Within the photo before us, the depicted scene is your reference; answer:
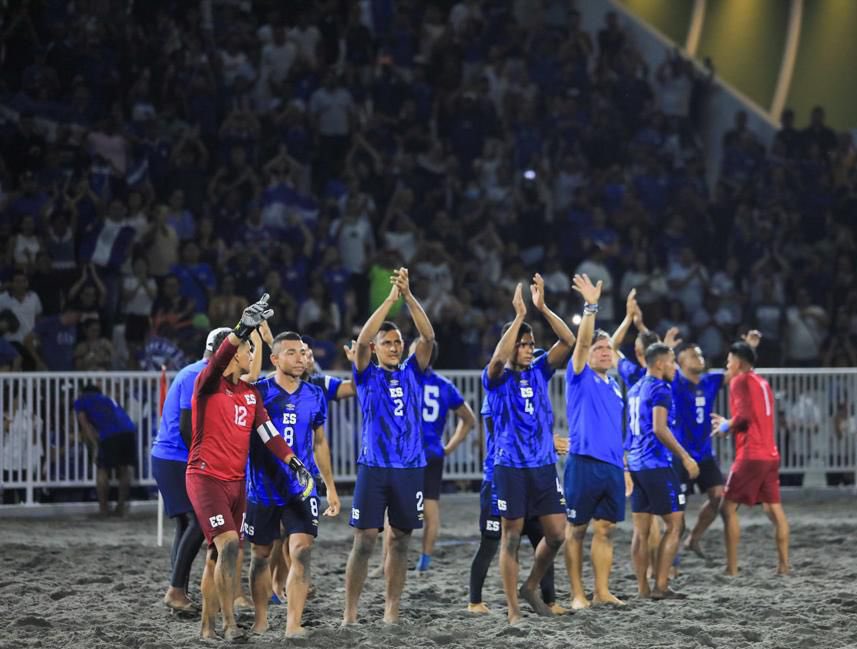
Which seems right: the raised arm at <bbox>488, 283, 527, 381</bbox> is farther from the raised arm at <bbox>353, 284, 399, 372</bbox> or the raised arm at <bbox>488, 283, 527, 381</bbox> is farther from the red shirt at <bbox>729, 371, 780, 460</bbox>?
the red shirt at <bbox>729, 371, 780, 460</bbox>

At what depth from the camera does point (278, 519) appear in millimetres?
9844

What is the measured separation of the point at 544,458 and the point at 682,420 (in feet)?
10.2

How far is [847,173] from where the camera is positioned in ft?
79.2

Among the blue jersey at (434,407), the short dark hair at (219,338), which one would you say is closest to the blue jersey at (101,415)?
the blue jersey at (434,407)

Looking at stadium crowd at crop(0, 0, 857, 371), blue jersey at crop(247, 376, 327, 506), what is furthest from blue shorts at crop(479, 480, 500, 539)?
stadium crowd at crop(0, 0, 857, 371)

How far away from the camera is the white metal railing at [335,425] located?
54.7ft

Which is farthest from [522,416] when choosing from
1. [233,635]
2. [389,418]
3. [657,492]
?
[233,635]

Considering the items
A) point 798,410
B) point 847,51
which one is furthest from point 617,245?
point 847,51

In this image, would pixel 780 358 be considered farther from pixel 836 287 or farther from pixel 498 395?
pixel 498 395

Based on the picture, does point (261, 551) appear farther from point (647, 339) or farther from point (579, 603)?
point (647, 339)

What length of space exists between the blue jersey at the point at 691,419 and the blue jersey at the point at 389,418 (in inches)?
144

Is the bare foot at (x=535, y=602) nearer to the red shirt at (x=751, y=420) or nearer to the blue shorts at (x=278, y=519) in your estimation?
the blue shorts at (x=278, y=519)

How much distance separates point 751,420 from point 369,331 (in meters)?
5.12

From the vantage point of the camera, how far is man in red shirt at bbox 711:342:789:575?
1306 cm
